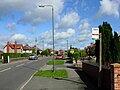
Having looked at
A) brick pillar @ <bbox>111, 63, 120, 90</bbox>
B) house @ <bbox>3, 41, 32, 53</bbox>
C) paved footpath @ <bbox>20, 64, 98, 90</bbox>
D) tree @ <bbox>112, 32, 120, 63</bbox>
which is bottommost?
paved footpath @ <bbox>20, 64, 98, 90</bbox>

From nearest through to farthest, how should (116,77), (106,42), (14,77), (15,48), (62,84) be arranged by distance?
(116,77) → (62,84) → (106,42) → (14,77) → (15,48)

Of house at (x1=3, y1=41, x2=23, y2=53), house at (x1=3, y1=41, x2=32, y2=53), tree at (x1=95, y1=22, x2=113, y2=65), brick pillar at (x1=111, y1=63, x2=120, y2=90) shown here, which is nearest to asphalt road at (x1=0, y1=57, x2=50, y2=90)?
tree at (x1=95, y1=22, x2=113, y2=65)

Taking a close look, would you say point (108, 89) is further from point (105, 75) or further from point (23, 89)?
point (23, 89)

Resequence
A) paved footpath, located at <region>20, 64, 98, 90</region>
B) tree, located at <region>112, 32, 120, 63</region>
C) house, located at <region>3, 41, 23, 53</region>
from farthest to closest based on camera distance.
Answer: house, located at <region>3, 41, 23, 53</region> → tree, located at <region>112, 32, 120, 63</region> → paved footpath, located at <region>20, 64, 98, 90</region>

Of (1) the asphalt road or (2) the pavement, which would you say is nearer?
(2) the pavement

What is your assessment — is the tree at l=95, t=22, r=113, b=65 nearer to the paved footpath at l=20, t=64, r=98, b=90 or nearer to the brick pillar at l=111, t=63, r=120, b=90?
the paved footpath at l=20, t=64, r=98, b=90

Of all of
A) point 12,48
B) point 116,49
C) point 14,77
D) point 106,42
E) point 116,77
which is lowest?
point 14,77

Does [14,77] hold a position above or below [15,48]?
below

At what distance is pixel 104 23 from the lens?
68.9ft

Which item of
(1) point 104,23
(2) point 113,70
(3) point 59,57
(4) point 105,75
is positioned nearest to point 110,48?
(1) point 104,23

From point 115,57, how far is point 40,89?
720 cm

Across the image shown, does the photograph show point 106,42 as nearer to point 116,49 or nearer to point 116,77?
point 116,49

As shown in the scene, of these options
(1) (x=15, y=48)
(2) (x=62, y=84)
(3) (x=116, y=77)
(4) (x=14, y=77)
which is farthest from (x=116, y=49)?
(1) (x=15, y=48)

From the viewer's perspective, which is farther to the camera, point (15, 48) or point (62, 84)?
point (15, 48)
